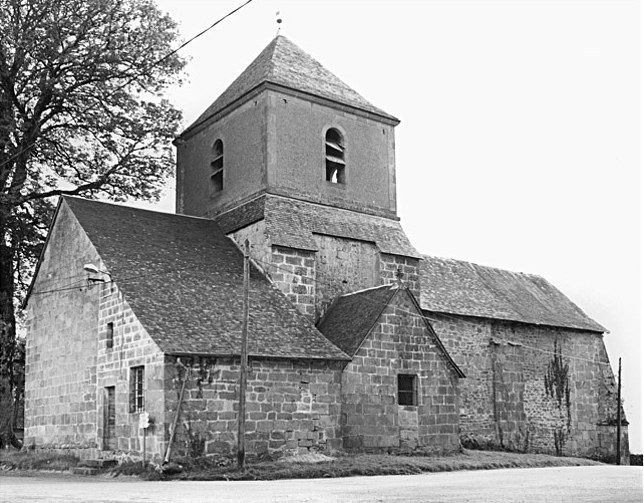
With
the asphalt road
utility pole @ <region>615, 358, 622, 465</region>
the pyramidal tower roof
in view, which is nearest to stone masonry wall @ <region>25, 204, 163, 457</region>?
the asphalt road

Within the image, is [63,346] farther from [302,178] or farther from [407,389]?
[407,389]

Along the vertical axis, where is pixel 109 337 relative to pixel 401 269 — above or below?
below

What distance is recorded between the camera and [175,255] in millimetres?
26594

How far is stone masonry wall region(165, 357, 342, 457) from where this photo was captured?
21938 mm

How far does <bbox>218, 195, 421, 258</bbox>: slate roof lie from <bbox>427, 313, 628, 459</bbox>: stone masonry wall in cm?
396

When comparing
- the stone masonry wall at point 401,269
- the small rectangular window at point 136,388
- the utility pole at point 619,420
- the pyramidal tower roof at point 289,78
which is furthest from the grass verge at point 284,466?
the utility pole at point 619,420

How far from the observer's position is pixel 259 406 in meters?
23.2

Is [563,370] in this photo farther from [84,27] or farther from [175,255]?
[84,27]

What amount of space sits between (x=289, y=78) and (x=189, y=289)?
9424 millimetres

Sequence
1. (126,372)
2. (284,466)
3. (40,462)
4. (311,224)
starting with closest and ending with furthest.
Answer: (284,466) → (126,372) → (40,462) → (311,224)

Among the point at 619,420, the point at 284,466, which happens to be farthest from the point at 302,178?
the point at 619,420

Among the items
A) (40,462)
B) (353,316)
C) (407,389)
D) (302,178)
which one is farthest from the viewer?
(302,178)

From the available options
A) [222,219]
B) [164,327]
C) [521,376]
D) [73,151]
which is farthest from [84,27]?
[521,376]

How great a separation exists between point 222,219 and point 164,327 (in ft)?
27.9
